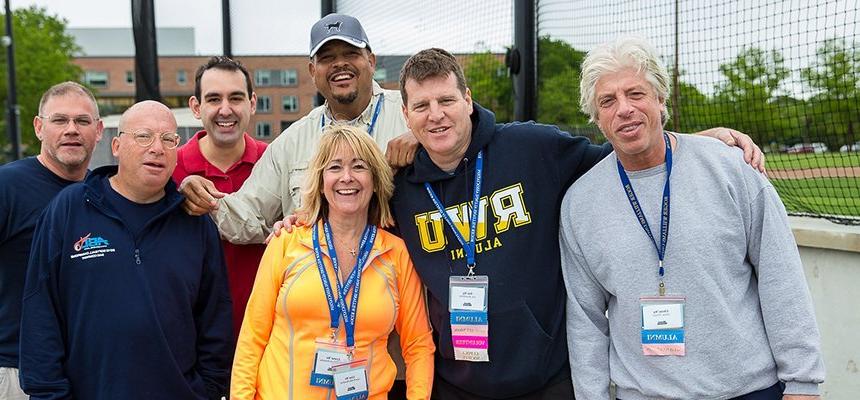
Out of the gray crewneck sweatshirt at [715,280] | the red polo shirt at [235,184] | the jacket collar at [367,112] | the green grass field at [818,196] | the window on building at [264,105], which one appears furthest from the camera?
the window on building at [264,105]

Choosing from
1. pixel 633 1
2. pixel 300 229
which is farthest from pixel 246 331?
pixel 633 1

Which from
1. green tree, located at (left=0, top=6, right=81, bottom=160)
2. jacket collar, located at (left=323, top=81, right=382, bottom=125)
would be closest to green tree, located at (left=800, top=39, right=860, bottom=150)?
jacket collar, located at (left=323, top=81, right=382, bottom=125)

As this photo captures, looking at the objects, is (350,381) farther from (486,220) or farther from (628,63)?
(628,63)

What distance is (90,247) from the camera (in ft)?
8.32

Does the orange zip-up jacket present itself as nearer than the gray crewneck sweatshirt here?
No

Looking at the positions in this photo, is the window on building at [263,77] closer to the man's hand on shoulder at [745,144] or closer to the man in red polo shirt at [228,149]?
the man in red polo shirt at [228,149]

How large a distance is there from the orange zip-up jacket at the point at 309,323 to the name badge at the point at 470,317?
0.58 feet

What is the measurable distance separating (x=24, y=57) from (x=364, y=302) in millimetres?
36057

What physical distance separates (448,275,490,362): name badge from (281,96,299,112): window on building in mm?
3677

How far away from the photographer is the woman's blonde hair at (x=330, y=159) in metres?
2.65

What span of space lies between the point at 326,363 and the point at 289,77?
14.1 feet

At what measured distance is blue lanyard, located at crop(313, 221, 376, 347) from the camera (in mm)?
2531

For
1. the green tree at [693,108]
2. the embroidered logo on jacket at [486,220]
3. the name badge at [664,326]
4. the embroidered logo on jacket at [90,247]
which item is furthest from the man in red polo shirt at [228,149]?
the green tree at [693,108]

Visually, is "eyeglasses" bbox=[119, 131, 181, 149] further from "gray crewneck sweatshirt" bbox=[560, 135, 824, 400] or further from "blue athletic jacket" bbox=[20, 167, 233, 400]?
"gray crewneck sweatshirt" bbox=[560, 135, 824, 400]
